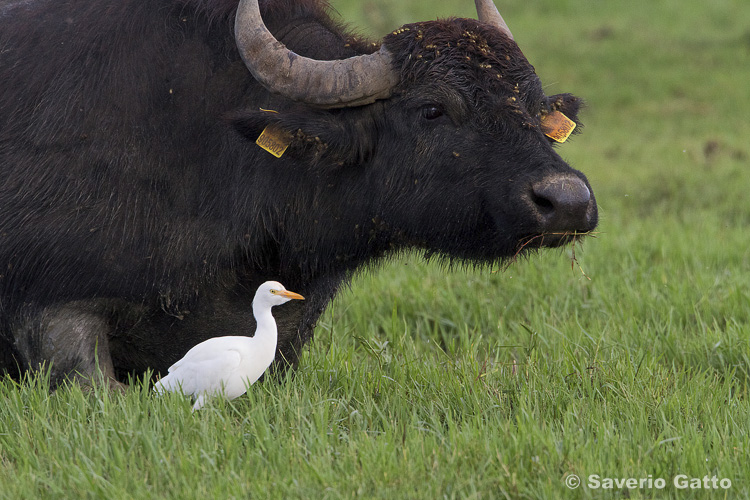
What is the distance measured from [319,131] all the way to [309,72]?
24 centimetres

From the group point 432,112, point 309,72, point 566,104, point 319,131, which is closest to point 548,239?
point 432,112

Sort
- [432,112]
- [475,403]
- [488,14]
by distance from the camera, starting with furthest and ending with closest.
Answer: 1. [488,14]
2. [432,112]
3. [475,403]

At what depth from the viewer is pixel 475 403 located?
12.8 feet

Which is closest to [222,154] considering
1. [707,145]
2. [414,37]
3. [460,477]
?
[414,37]

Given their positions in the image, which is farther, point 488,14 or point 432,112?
point 488,14

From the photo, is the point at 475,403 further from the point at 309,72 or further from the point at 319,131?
the point at 309,72

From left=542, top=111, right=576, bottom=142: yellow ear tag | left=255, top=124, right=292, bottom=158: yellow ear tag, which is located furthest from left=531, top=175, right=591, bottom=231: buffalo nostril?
left=255, top=124, right=292, bottom=158: yellow ear tag

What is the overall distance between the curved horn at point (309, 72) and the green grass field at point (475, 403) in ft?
3.19

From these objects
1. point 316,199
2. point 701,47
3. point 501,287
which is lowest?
point 701,47

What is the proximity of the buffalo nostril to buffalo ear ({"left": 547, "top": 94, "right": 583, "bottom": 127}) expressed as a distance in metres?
0.60

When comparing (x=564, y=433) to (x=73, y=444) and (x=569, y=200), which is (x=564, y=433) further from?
(x=73, y=444)

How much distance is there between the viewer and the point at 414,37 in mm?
4039

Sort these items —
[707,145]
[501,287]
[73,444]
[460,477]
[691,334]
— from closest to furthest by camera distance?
1. [460,477]
2. [73,444]
3. [691,334]
4. [501,287]
5. [707,145]

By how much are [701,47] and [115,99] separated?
1558cm
